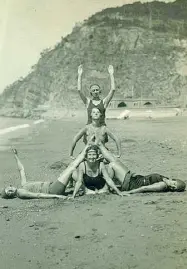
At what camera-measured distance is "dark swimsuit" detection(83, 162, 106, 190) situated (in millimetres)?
3930

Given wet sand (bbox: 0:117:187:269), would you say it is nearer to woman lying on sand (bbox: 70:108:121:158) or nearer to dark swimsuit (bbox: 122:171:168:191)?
dark swimsuit (bbox: 122:171:168:191)

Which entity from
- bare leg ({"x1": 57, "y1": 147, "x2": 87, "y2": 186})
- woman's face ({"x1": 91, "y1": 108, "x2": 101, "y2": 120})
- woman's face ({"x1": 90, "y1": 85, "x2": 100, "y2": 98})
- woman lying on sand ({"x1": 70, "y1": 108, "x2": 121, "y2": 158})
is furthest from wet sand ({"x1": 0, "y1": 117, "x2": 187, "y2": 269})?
woman's face ({"x1": 90, "y1": 85, "x2": 100, "y2": 98})

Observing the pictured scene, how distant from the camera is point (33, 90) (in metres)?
32.0

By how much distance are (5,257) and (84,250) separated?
46cm

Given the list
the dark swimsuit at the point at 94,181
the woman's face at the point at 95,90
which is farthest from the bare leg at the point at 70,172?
the woman's face at the point at 95,90

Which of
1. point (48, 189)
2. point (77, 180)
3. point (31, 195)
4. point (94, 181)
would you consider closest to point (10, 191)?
point (31, 195)

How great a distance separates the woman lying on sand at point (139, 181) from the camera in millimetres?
3781

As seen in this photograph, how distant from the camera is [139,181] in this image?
3.86 m

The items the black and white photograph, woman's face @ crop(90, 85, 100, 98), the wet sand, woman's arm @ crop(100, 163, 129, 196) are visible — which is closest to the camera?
the wet sand

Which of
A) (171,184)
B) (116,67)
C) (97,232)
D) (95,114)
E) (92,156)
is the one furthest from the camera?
(116,67)

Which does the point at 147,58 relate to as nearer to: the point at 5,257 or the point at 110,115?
the point at 110,115

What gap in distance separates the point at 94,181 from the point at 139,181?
389 mm

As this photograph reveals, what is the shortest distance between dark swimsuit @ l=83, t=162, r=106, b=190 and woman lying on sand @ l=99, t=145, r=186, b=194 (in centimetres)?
9

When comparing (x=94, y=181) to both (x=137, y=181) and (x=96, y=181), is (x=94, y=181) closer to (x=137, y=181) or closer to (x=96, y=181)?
(x=96, y=181)
